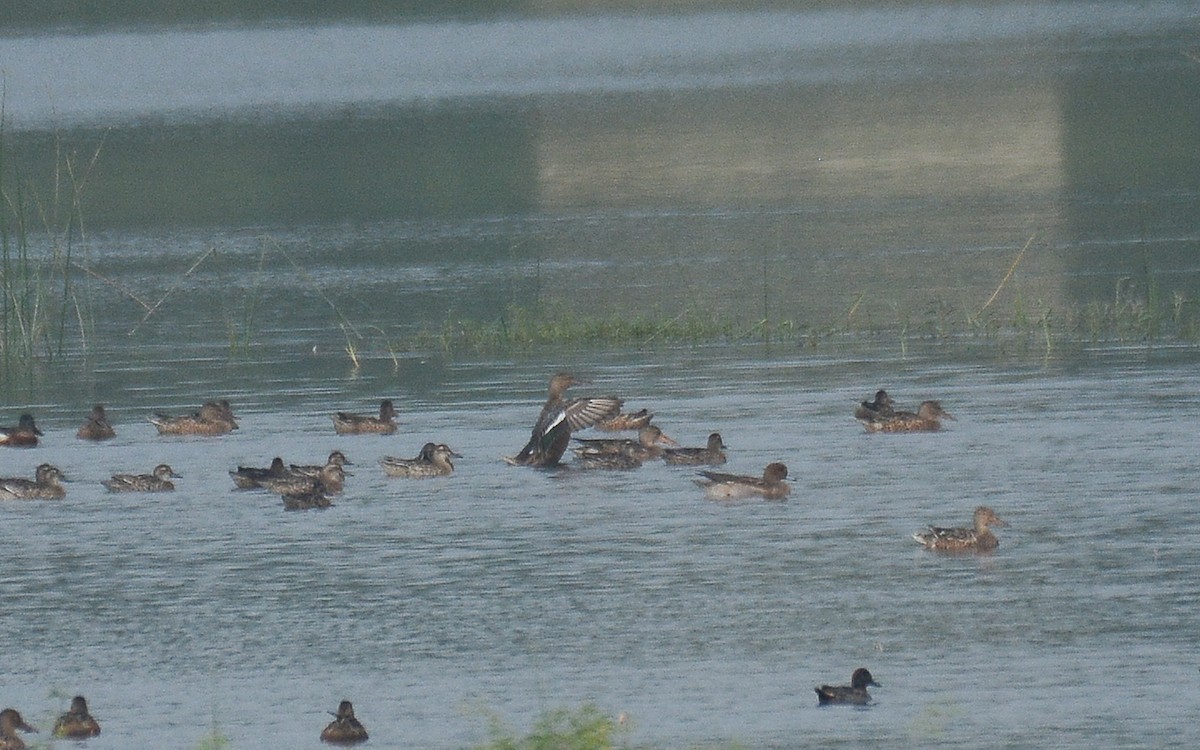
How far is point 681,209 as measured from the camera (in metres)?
48.2

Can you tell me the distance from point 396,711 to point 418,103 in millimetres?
66424

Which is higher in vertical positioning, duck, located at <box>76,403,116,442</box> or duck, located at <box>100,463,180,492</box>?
duck, located at <box>76,403,116,442</box>

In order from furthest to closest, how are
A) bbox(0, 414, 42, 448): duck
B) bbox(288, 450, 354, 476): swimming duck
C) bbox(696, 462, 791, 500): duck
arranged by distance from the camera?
bbox(0, 414, 42, 448): duck
bbox(288, 450, 354, 476): swimming duck
bbox(696, 462, 791, 500): duck

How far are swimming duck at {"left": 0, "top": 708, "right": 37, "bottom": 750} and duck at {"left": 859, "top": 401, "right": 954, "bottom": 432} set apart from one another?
11091 mm

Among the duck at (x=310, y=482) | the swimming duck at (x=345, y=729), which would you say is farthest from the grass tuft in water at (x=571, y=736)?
the duck at (x=310, y=482)

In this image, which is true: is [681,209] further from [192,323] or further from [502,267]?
[192,323]

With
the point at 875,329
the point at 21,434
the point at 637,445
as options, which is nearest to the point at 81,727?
the point at 637,445

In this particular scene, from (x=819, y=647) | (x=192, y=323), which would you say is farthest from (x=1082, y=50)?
(x=819, y=647)

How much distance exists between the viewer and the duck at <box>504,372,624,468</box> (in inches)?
925

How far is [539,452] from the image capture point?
23531mm

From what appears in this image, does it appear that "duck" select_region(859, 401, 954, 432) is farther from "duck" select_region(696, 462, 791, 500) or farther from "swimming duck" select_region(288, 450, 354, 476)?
"swimming duck" select_region(288, 450, 354, 476)

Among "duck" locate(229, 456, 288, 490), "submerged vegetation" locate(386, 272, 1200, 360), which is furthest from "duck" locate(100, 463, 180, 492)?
"submerged vegetation" locate(386, 272, 1200, 360)

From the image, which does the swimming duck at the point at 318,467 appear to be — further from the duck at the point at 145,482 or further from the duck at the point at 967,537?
the duck at the point at 967,537

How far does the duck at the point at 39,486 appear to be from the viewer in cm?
2280
